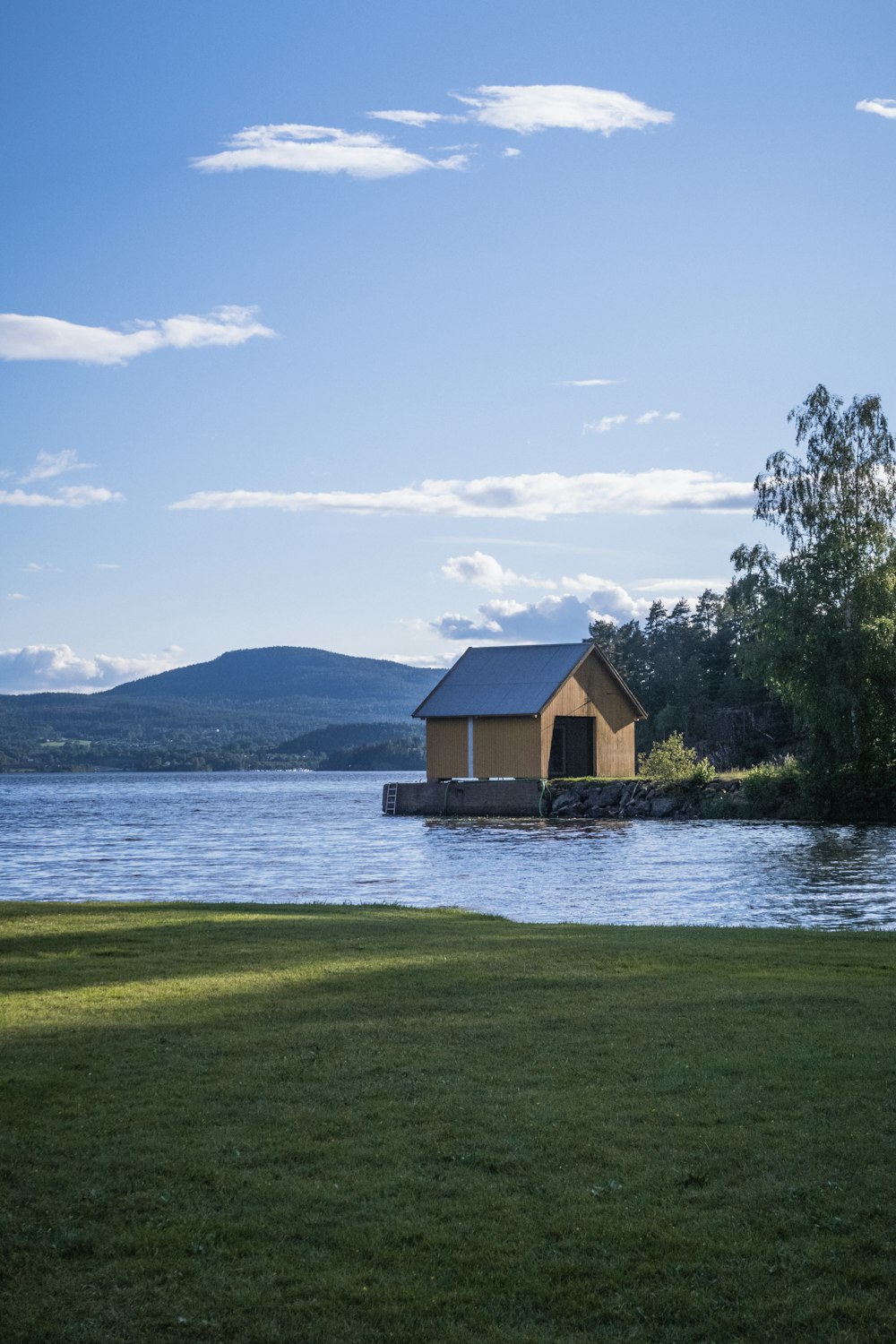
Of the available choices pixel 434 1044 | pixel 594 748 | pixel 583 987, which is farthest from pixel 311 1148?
pixel 594 748

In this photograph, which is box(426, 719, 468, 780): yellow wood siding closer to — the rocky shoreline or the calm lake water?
the rocky shoreline

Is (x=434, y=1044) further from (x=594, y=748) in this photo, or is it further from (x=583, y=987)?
(x=594, y=748)

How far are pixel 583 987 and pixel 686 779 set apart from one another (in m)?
41.7

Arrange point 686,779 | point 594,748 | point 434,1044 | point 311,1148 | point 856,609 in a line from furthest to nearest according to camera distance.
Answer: point 594,748 → point 686,779 → point 856,609 → point 434,1044 → point 311,1148

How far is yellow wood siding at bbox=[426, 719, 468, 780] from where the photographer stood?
56.9 meters

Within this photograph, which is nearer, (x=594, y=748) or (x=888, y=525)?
(x=888, y=525)

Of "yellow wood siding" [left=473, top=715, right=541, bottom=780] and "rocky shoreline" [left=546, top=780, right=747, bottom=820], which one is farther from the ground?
"yellow wood siding" [left=473, top=715, right=541, bottom=780]

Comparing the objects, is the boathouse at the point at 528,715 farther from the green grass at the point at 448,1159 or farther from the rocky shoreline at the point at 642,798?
the green grass at the point at 448,1159

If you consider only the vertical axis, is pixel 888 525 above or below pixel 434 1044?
Answer: above

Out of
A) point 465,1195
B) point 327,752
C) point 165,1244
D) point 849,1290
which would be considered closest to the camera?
point 849,1290

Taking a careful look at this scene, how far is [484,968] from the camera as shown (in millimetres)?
11469

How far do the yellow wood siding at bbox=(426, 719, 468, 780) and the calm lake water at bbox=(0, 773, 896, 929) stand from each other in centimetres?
679

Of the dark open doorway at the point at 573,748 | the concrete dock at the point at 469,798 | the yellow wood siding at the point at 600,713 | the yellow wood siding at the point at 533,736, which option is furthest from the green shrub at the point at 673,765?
the concrete dock at the point at 469,798

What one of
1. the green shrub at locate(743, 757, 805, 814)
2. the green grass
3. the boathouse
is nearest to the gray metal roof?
the boathouse
